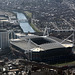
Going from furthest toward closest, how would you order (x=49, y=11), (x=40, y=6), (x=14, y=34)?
(x=40, y=6), (x=49, y=11), (x=14, y=34)

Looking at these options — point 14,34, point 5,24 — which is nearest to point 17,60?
point 14,34

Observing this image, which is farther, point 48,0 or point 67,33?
point 48,0

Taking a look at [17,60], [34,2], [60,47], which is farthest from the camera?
[34,2]

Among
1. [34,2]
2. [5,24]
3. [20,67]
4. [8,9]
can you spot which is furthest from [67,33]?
[34,2]

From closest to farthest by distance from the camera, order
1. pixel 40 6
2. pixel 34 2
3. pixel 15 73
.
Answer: pixel 15 73 → pixel 40 6 → pixel 34 2

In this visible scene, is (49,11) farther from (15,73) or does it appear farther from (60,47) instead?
(15,73)

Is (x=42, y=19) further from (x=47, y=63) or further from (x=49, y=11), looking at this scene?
(x=47, y=63)

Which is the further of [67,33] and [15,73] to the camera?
[67,33]

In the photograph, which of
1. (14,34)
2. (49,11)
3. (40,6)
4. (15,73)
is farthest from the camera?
(40,6)
